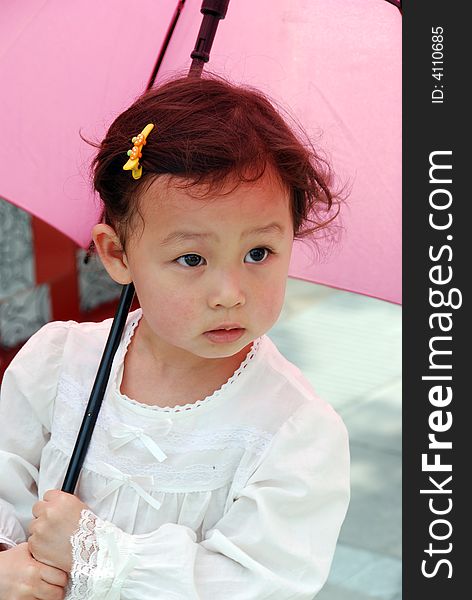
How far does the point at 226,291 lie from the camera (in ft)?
3.92

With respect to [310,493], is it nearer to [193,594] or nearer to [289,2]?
[193,594]

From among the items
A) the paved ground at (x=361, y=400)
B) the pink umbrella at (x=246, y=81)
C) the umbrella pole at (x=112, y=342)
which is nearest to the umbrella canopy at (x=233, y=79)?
the pink umbrella at (x=246, y=81)

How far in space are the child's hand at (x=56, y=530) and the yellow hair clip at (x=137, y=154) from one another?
0.39 meters

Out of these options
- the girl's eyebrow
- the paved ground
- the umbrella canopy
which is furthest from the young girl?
the paved ground

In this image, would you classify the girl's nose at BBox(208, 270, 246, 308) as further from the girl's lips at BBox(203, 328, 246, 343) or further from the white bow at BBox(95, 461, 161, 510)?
the white bow at BBox(95, 461, 161, 510)

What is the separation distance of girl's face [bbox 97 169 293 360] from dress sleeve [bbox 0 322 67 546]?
24cm

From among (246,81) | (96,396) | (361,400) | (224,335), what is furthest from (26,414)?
(361,400)

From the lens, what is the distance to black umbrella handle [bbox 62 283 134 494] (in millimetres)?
1354

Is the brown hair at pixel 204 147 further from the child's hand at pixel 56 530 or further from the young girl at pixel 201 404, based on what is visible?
the child's hand at pixel 56 530

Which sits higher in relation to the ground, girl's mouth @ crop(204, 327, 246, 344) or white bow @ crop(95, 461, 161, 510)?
girl's mouth @ crop(204, 327, 246, 344)

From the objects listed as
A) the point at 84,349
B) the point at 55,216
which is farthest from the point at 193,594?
the point at 55,216

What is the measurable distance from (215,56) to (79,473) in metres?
0.64

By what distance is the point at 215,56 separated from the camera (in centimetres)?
160

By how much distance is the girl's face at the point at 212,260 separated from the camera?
1.20 m
